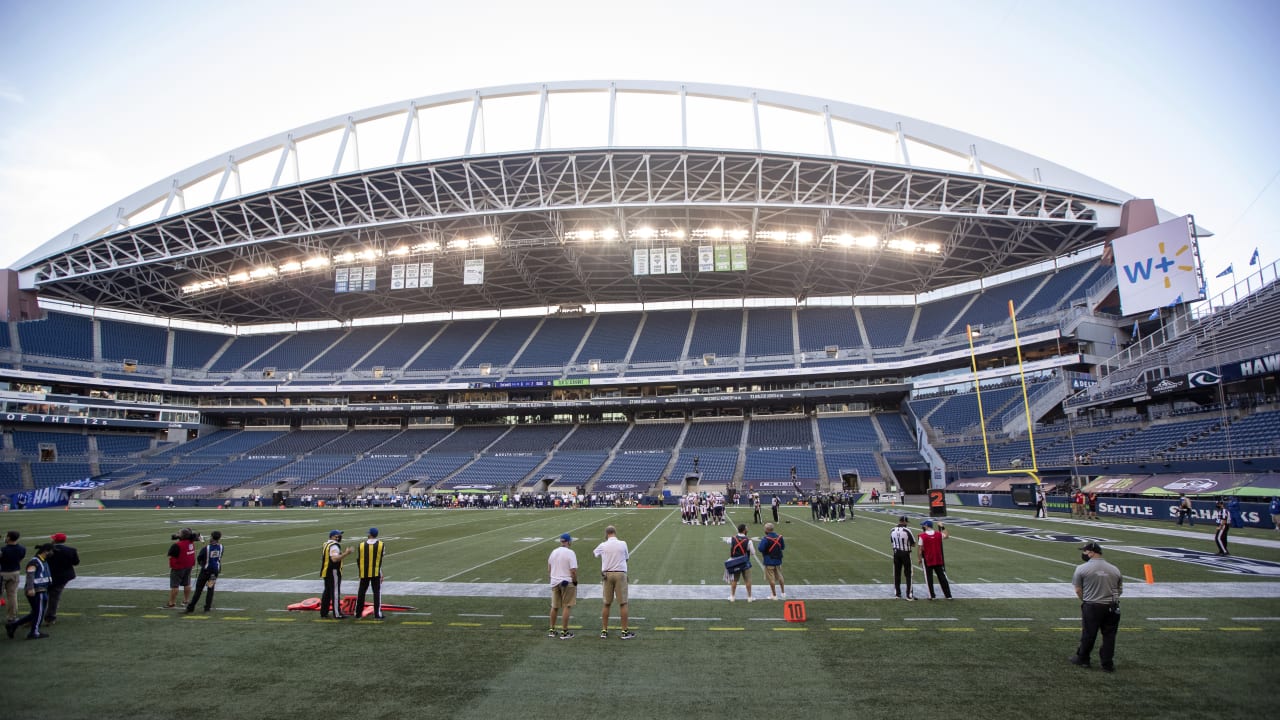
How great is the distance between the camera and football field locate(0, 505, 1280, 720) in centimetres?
601

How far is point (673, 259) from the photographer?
1626 inches

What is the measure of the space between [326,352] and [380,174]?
33.7 meters

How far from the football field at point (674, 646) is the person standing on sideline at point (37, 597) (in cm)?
29

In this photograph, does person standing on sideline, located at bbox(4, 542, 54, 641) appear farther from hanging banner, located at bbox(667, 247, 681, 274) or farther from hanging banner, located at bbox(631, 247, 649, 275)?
hanging banner, located at bbox(667, 247, 681, 274)

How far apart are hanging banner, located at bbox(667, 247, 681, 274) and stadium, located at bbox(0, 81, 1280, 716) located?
22cm

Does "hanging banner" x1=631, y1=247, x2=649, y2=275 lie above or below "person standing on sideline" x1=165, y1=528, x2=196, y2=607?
above

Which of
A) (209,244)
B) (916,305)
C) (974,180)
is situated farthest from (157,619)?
(916,305)

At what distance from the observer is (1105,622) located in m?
6.86

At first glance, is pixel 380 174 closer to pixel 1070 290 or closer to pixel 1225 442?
pixel 1225 442

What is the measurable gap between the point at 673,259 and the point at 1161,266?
28.3 metres

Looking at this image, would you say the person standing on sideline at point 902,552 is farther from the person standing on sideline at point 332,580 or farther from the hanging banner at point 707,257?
the hanging banner at point 707,257

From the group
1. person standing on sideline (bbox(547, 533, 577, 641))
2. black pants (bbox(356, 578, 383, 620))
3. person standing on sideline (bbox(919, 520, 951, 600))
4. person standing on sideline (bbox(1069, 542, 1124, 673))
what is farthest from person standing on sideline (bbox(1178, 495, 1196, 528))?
black pants (bbox(356, 578, 383, 620))

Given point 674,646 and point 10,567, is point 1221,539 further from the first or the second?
point 10,567

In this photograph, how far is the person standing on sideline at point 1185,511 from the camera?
22.2 m
